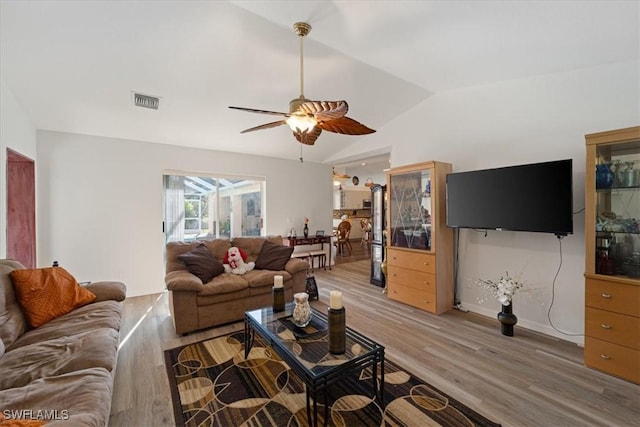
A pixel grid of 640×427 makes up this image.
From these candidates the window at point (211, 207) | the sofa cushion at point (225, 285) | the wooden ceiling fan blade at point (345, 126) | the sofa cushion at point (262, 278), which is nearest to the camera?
the wooden ceiling fan blade at point (345, 126)

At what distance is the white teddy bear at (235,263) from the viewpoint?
3485 millimetres

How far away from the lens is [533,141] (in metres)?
2.91

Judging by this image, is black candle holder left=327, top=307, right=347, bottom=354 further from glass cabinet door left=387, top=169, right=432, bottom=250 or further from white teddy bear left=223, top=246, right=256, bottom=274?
glass cabinet door left=387, top=169, right=432, bottom=250

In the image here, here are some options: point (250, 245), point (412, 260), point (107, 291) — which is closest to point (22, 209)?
point (107, 291)

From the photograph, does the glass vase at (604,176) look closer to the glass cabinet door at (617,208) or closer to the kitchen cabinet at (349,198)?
the glass cabinet door at (617,208)

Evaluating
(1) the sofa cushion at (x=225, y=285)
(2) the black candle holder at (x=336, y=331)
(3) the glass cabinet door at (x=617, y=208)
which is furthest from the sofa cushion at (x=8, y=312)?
(3) the glass cabinet door at (x=617, y=208)

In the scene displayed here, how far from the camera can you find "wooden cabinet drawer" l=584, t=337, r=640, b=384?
2010 millimetres

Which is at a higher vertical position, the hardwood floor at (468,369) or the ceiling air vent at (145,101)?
the ceiling air vent at (145,101)

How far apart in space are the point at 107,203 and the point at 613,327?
18.9 ft

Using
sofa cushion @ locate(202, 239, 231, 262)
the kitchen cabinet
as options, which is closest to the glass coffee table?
sofa cushion @ locate(202, 239, 231, 262)

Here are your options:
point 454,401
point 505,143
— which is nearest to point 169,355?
point 454,401

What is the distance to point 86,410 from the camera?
121 centimetres

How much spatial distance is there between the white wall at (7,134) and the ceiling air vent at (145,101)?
108cm

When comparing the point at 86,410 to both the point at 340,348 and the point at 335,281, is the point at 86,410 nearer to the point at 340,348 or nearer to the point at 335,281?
the point at 340,348
